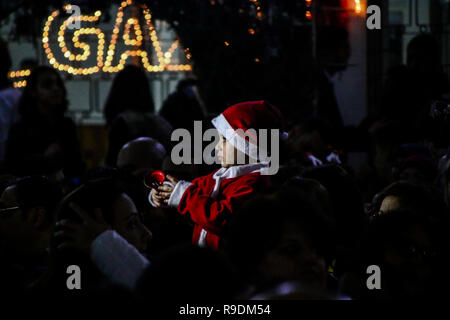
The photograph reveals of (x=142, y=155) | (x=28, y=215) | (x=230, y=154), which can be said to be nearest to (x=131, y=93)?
(x=142, y=155)

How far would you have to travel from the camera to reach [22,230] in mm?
3453

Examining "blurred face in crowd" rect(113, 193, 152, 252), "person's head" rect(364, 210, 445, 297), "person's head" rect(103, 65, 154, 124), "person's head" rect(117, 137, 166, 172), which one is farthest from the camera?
"person's head" rect(103, 65, 154, 124)

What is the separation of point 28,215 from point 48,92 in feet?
9.11

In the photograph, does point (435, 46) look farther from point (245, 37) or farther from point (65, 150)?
point (65, 150)

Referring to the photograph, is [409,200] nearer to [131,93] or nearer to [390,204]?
[390,204]

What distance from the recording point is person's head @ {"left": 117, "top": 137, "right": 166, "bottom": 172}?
5109mm

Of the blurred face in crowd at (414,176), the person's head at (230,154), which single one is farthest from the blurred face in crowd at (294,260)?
the blurred face in crowd at (414,176)

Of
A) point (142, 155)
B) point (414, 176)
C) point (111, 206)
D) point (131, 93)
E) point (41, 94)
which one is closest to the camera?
point (111, 206)

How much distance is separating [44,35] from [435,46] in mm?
3960

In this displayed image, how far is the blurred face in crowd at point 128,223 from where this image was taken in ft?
10.2

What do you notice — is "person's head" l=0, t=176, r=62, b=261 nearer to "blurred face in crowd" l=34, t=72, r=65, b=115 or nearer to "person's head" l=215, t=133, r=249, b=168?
"person's head" l=215, t=133, r=249, b=168

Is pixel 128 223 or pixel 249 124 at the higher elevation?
pixel 249 124

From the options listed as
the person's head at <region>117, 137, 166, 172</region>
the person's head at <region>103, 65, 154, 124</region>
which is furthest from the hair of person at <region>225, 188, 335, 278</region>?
the person's head at <region>103, 65, 154, 124</region>

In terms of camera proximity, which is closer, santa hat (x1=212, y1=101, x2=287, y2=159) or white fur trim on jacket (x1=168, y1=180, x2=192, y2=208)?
white fur trim on jacket (x1=168, y1=180, x2=192, y2=208)
